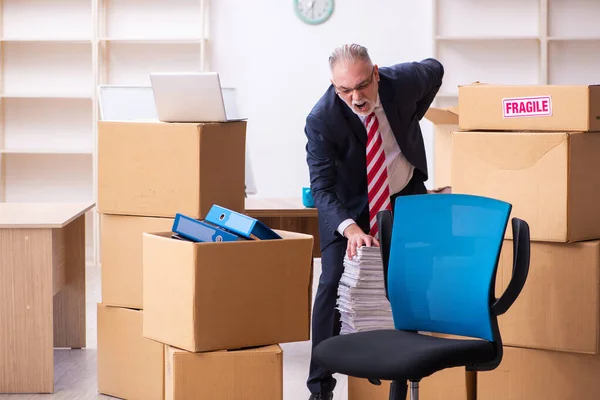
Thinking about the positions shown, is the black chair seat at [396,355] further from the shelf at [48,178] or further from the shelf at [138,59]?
the shelf at [48,178]

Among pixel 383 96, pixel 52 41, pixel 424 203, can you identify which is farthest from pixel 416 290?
pixel 52 41

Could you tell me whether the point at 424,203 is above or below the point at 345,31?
below

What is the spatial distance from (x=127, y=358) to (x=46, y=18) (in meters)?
4.08

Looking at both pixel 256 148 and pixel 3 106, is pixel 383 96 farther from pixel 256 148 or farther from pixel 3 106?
pixel 3 106

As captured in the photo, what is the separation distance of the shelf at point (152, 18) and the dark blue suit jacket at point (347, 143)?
3766 millimetres

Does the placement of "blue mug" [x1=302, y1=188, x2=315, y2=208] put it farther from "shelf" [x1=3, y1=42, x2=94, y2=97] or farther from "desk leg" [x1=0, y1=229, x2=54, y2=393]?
"shelf" [x1=3, y1=42, x2=94, y2=97]

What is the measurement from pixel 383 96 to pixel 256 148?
145 inches

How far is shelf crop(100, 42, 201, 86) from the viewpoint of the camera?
6.62 meters

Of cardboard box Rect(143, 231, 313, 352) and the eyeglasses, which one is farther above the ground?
the eyeglasses

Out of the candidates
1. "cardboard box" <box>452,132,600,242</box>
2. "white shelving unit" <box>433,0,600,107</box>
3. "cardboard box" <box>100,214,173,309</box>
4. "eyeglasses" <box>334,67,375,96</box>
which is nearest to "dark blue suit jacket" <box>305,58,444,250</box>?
"eyeglasses" <box>334,67,375,96</box>

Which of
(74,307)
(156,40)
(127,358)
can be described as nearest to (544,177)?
(127,358)

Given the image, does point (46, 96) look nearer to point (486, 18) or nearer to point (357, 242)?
point (486, 18)

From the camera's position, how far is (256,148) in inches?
261

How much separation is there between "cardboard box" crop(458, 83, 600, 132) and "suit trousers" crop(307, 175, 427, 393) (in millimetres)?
426
